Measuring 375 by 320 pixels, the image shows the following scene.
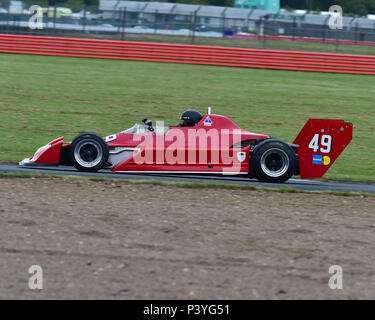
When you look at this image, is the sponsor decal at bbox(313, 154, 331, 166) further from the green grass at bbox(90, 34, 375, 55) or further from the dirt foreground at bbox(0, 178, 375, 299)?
the green grass at bbox(90, 34, 375, 55)

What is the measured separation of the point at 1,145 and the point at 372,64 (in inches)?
720

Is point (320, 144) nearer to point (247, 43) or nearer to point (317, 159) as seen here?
point (317, 159)

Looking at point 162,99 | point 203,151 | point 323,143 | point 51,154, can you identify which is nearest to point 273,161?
point 323,143

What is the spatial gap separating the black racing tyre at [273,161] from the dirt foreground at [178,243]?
1081 millimetres

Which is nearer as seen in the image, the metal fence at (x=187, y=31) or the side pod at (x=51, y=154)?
the side pod at (x=51, y=154)

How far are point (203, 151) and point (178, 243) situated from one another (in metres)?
3.61

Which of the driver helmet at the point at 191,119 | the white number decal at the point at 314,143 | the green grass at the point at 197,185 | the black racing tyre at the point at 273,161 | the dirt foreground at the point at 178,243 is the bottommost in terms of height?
the dirt foreground at the point at 178,243

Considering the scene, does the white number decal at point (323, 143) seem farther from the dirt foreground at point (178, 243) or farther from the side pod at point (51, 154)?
the side pod at point (51, 154)

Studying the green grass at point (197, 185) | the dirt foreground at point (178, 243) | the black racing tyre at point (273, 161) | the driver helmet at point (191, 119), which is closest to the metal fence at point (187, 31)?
the driver helmet at point (191, 119)

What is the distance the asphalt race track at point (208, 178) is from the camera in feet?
33.3

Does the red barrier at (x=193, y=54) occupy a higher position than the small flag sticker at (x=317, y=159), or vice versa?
the red barrier at (x=193, y=54)

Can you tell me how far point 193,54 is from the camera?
1065 inches

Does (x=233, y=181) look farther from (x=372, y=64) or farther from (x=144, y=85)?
(x=372, y=64)

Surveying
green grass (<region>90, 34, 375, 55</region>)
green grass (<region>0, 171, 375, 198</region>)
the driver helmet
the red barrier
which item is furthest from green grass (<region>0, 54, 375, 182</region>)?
green grass (<region>90, 34, 375, 55</region>)
